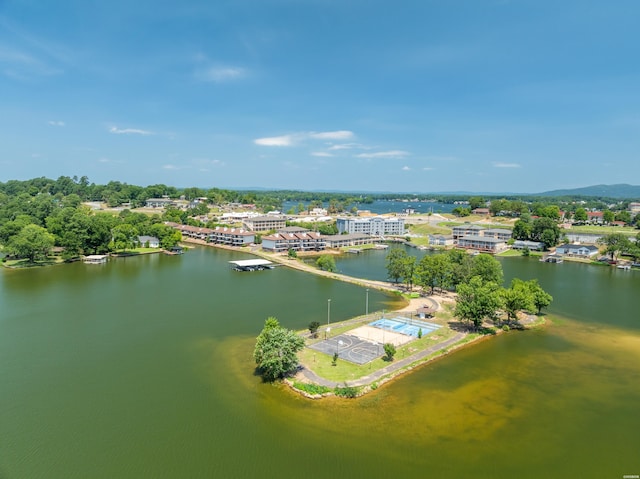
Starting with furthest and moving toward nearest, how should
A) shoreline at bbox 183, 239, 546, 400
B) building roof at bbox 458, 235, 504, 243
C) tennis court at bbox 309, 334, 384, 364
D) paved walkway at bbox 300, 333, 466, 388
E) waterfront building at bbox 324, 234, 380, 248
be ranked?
1. waterfront building at bbox 324, 234, 380, 248
2. building roof at bbox 458, 235, 504, 243
3. tennis court at bbox 309, 334, 384, 364
4. paved walkway at bbox 300, 333, 466, 388
5. shoreline at bbox 183, 239, 546, 400

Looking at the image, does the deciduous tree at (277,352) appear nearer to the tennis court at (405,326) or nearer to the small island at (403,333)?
the small island at (403,333)

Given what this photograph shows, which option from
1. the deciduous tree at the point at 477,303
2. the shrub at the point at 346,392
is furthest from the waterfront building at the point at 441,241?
the shrub at the point at 346,392

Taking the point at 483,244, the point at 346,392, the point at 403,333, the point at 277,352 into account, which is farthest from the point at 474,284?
the point at 483,244

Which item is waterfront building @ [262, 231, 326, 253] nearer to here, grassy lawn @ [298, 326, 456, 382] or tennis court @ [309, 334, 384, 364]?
tennis court @ [309, 334, 384, 364]

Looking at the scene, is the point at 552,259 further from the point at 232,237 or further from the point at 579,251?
the point at 232,237

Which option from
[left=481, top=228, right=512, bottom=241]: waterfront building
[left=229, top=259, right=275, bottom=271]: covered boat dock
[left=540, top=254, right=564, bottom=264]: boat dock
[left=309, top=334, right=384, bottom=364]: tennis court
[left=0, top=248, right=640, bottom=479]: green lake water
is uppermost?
[left=481, top=228, right=512, bottom=241]: waterfront building

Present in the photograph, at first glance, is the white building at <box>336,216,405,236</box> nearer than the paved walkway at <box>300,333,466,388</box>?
No

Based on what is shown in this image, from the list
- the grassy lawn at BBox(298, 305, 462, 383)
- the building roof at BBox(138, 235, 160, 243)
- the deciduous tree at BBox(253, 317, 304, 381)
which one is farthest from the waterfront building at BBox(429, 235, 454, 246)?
the deciduous tree at BBox(253, 317, 304, 381)
